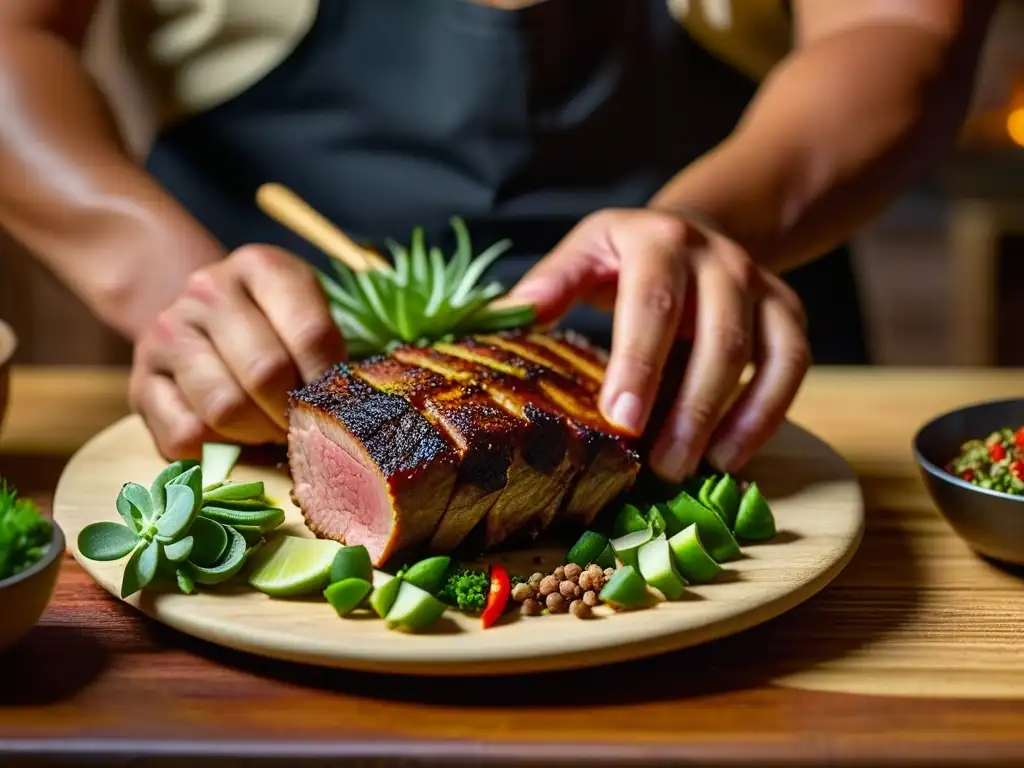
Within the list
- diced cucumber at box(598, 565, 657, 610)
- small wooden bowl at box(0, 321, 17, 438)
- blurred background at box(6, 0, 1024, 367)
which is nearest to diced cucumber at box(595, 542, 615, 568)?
diced cucumber at box(598, 565, 657, 610)

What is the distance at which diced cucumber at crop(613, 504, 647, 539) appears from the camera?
182 cm

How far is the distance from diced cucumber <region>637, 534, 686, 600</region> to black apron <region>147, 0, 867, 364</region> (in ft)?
3.82

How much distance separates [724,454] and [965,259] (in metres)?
3.66

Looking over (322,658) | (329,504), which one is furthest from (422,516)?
(322,658)

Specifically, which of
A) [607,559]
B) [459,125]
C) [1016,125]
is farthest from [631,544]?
[1016,125]

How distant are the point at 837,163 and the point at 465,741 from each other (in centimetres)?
168

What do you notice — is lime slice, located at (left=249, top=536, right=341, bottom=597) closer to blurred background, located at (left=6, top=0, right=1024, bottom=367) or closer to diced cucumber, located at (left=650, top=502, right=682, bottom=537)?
diced cucumber, located at (left=650, top=502, right=682, bottom=537)

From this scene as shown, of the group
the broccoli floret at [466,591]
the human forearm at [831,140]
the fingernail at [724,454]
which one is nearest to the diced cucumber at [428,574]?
the broccoli floret at [466,591]

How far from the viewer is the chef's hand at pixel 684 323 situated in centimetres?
196

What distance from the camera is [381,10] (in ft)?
9.20

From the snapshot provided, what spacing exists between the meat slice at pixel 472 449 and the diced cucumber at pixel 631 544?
168 millimetres

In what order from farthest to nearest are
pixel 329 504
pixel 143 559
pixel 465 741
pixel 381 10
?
pixel 381 10, pixel 329 504, pixel 143 559, pixel 465 741

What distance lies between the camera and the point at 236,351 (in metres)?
1.95

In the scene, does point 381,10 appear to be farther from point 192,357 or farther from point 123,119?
point 192,357
